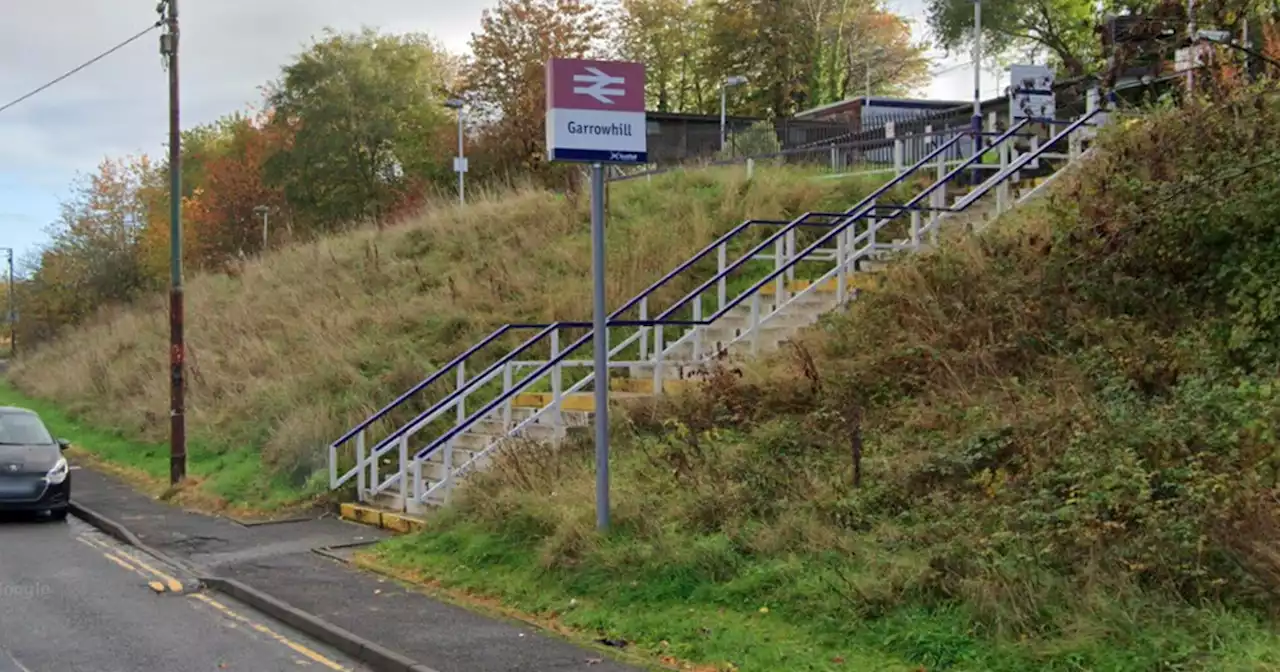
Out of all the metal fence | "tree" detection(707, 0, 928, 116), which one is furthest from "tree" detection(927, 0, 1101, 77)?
the metal fence

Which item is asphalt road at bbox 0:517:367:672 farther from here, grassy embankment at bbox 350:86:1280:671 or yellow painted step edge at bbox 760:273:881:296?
yellow painted step edge at bbox 760:273:881:296

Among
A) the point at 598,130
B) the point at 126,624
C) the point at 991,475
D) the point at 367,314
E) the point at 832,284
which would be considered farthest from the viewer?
the point at 367,314

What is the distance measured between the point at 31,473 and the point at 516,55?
34.1 metres

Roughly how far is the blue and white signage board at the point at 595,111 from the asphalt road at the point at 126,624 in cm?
432

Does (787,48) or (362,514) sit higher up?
(787,48)

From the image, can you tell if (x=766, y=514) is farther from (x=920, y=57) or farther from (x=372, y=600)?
(x=920, y=57)

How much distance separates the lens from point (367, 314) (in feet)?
65.0

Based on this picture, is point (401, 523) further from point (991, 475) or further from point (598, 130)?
point (991, 475)

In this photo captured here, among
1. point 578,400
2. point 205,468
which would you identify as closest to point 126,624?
point 578,400

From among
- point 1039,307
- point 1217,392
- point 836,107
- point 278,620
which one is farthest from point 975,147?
point 836,107

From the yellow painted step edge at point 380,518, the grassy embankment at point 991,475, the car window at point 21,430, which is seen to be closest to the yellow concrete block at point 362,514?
the yellow painted step edge at point 380,518

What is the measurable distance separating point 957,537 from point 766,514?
172 cm

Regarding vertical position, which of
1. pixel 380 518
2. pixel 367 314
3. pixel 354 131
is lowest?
pixel 380 518

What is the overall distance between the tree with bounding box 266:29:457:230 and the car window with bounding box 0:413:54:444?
31318 mm
